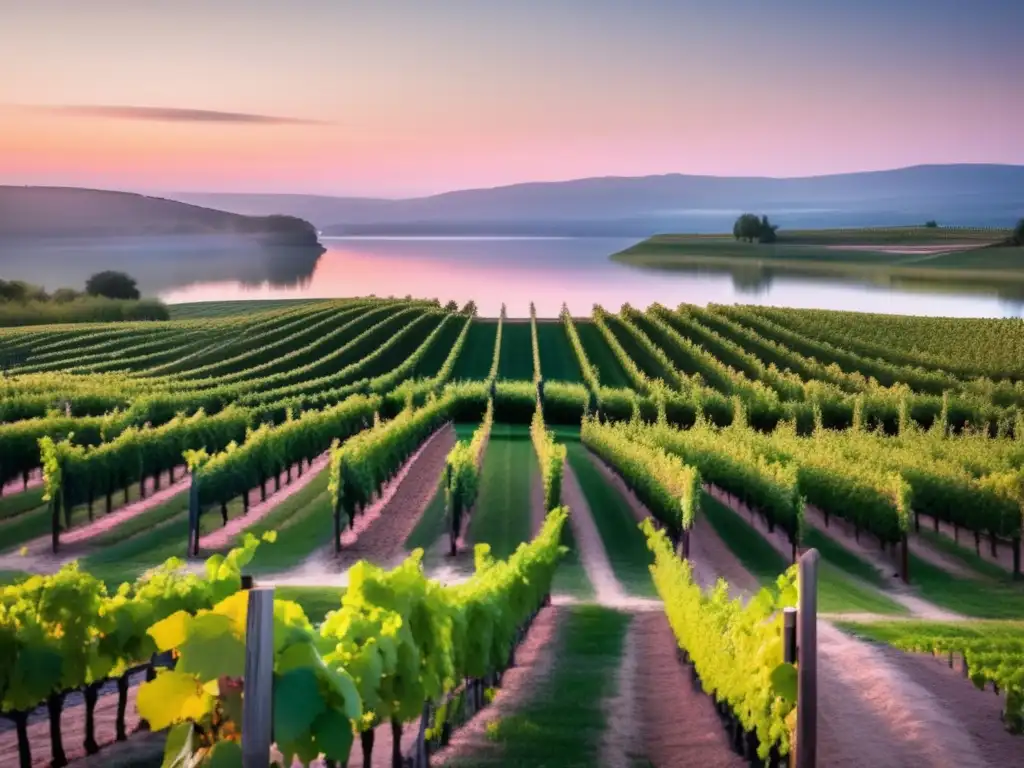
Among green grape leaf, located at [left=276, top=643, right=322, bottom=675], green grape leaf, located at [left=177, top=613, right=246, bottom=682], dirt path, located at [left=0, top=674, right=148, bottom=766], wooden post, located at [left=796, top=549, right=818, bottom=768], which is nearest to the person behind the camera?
green grape leaf, located at [left=177, top=613, right=246, bottom=682]

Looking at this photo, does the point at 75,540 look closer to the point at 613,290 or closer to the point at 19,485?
the point at 19,485

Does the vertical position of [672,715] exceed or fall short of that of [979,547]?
it exceeds it

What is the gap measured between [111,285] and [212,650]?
111561mm

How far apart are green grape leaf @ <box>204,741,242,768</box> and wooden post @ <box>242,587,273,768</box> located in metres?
0.23

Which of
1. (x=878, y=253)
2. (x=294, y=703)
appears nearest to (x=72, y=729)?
(x=294, y=703)

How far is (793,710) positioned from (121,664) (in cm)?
650

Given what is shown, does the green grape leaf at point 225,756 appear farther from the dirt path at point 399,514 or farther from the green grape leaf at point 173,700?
the dirt path at point 399,514

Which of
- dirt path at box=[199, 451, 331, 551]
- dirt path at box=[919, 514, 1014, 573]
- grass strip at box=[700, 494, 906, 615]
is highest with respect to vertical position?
dirt path at box=[199, 451, 331, 551]

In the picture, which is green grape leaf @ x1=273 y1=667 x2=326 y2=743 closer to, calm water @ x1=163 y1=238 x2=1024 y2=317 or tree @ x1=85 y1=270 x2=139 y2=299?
calm water @ x1=163 y1=238 x2=1024 y2=317

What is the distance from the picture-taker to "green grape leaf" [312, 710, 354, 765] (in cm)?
528

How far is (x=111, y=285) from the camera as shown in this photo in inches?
4281

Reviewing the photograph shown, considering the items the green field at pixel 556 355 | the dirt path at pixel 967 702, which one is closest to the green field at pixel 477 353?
the green field at pixel 556 355

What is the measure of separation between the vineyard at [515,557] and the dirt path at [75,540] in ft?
0.41

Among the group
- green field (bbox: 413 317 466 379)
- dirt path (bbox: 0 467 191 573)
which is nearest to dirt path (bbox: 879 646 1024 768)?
dirt path (bbox: 0 467 191 573)
